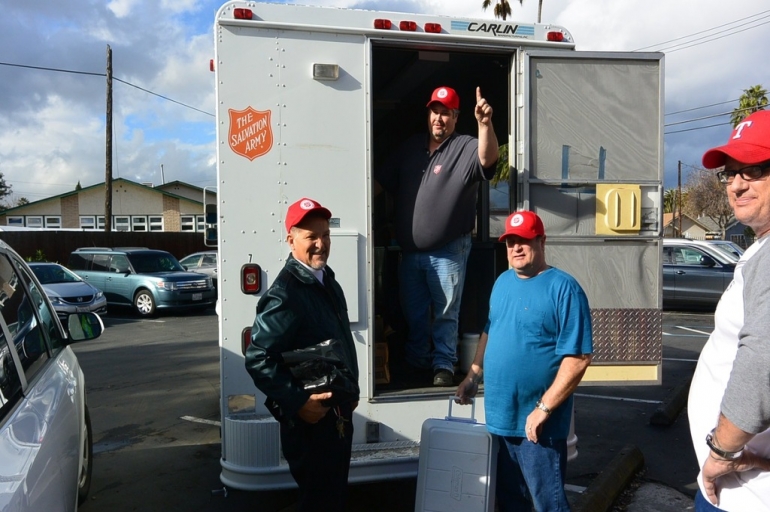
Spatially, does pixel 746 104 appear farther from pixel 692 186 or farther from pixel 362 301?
pixel 362 301

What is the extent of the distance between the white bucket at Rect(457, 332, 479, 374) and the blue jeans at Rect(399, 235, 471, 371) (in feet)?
0.70

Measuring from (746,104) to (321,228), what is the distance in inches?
1534

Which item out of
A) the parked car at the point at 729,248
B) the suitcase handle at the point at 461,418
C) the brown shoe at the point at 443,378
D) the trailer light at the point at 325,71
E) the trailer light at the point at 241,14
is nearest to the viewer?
the suitcase handle at the point at 461,418

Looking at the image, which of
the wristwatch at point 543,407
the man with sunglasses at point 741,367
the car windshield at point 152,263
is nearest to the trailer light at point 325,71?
the wristwatch at point 543,407

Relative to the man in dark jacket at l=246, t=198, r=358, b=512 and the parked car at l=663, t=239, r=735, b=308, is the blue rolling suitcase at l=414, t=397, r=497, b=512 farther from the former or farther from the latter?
the parked car at l=663, t=239, r=735, b=308

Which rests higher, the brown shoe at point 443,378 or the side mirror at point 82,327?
the side mirror at point 82,327

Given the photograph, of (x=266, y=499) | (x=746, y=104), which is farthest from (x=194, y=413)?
(x=746, y=104)

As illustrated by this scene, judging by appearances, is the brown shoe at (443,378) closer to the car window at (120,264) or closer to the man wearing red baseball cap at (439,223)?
the man wearing red baseball cap at (439,223)

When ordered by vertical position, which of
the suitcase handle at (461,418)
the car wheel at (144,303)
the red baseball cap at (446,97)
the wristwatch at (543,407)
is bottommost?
the car wheel at (144,303)

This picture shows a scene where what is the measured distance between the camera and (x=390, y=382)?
455cm

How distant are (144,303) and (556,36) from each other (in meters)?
13.6

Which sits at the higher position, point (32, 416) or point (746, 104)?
point (746, 104)

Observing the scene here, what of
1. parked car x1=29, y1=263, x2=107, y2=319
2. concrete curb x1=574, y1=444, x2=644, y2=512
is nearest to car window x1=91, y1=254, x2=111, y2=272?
parked car x1=29, y1=263, x2=107, y2=319

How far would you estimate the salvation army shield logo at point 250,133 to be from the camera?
3.75 metres
